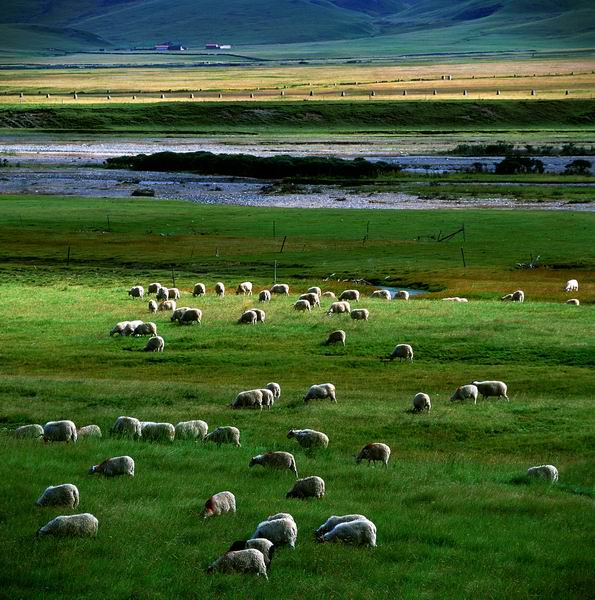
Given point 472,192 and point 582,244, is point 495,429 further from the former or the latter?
point 472,192

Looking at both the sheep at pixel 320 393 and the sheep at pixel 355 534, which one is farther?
the sheep at pixel 320 393

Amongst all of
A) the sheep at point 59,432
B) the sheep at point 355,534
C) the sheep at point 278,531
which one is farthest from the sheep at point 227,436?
the sheep at point 278,531

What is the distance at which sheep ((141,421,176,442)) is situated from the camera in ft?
68.3

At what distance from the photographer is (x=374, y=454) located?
1994 centimetres

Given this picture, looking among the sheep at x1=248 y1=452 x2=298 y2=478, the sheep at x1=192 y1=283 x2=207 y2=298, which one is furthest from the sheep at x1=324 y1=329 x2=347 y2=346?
the sheep at x1=248 y1=452 x2=298 y2=478

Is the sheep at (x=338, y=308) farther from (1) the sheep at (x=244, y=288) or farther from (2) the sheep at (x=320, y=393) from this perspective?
(2) the sheep at (x=320, y=393)

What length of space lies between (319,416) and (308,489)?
7312 mm

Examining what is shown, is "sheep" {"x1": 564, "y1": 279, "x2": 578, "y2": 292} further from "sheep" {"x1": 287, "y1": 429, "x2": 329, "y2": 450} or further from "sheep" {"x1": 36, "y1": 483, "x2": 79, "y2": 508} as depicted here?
"sheep" {"x1": 36, "y1": 483, "x2": 79, "y2": 508}

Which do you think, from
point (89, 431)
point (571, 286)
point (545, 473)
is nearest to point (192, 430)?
point (89, 431)

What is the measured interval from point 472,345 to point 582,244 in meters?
25.1

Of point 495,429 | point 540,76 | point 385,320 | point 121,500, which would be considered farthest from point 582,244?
point 540,76

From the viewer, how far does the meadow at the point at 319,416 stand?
14070 mm

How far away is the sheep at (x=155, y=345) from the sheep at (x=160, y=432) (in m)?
12.8

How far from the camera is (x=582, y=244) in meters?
56.6
